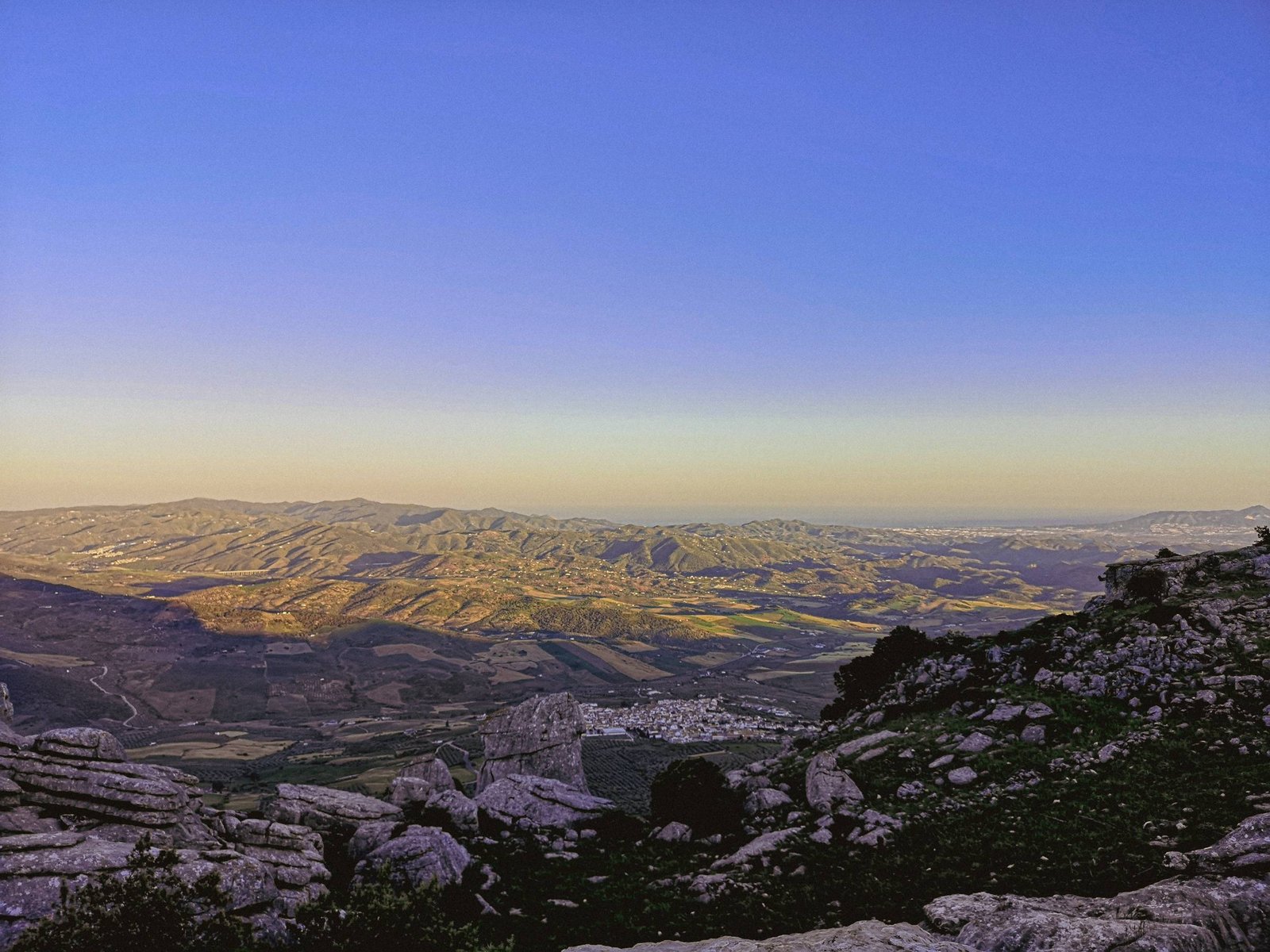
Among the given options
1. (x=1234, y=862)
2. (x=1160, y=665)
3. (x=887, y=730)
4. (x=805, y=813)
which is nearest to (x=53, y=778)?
(x=805, y=813)

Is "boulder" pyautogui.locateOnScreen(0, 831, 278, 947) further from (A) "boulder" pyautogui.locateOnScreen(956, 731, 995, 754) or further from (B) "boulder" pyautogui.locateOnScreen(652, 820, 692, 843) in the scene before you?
(A) "boulder" pyautogui.locateOnScreen(956, 731, 995, 754)

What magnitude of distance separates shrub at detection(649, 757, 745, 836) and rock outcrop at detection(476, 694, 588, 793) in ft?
76.5

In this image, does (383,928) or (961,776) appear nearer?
(383,928)

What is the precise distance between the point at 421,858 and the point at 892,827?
21.9m

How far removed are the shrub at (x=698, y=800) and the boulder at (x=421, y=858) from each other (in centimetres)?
1314

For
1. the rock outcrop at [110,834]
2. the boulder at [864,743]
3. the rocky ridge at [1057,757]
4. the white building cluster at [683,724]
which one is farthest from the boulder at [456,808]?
the white building cluster at [683,724]

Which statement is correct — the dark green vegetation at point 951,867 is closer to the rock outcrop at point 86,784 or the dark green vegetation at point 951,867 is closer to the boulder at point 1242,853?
the boulder at point 1242,853

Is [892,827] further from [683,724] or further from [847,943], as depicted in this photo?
[683,724]

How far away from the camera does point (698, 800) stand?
38062mm

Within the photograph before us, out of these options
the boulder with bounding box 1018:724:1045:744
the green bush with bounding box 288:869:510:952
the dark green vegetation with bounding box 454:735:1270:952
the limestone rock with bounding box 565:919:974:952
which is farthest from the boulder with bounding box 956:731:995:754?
the green bush with bounding box 288:869:510:952

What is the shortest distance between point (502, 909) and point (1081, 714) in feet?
107

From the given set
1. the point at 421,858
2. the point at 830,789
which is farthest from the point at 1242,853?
the point at 421,858

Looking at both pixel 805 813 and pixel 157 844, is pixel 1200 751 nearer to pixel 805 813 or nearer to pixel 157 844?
pixel 805 813

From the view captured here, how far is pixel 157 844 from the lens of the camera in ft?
76.0
